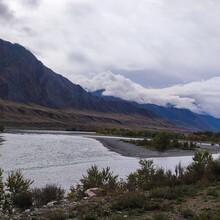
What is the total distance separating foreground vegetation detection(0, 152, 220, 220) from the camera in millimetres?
15000

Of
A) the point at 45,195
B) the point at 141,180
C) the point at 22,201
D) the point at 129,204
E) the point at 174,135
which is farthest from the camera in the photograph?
the point at 174,135

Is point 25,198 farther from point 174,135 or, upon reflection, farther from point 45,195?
point 174,135

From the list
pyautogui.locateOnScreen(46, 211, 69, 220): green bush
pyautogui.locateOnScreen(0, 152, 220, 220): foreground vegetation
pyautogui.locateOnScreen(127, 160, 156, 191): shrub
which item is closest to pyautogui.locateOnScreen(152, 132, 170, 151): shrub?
pyautogui.locateOnScreen(127, 160, 156, 191): shrub

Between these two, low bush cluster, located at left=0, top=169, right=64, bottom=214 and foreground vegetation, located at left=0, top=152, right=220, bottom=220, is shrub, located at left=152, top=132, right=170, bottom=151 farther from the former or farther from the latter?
low bush cluster, located at left=0, top=169, right=64, bottom=214

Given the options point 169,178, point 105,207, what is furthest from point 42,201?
point 169,178

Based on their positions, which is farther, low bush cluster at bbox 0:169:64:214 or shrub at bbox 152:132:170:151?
shrub at bbox 152:132:170:151

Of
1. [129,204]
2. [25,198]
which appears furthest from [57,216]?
[25,198]

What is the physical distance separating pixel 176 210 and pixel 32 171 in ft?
89.6

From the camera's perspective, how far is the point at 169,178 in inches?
930

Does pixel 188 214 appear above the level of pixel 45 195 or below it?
above

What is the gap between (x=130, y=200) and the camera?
16.8 m

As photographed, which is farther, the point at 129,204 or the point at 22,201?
the point at 22,201

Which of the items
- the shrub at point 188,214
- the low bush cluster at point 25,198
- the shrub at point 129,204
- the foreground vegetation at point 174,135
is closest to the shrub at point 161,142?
the foreground vegetation at point 174,135

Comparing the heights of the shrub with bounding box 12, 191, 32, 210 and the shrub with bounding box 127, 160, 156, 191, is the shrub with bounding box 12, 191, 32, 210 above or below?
below
